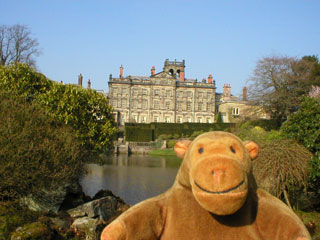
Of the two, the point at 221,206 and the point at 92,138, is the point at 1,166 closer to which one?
the point at 92,138

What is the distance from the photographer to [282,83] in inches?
1266

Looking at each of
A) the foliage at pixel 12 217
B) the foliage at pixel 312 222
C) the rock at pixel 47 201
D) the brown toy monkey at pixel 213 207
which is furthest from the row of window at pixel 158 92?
the brown toy monkey at pixel 213 207

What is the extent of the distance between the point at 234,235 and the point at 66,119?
8.10m

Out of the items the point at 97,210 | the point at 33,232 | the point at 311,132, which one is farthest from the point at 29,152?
the point at 311,132

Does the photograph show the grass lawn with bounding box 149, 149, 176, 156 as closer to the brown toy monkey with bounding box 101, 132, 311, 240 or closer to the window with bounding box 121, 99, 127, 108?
the window with bounding box 121, 99, 127, 108

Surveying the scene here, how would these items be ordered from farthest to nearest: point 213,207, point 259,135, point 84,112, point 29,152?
1. point 259,135
2. point 84,112
3. point 29,152
4. point 213,207

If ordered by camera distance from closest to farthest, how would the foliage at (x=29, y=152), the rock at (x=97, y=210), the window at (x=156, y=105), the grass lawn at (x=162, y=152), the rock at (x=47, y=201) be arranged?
the foliage at (x=29, y=152) → the rock at (x=47, y=201) → the rock at (x=97, y=210) → the grass lawn at (x=162, y=152) → the window at (x=156, y=105)

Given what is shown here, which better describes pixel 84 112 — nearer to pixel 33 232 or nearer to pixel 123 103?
pixel 33 232

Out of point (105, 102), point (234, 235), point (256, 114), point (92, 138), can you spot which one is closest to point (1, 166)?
point (92, 138)

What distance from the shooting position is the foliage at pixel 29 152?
23.0 ft

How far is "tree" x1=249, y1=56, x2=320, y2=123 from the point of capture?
103 feet

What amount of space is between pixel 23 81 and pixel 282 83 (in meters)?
27.6

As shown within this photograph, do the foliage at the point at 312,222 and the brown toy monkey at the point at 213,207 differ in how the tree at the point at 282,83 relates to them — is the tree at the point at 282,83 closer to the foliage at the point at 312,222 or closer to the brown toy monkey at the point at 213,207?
the foliage at the point at 312,222

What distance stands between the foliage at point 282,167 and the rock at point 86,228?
4.30 m
